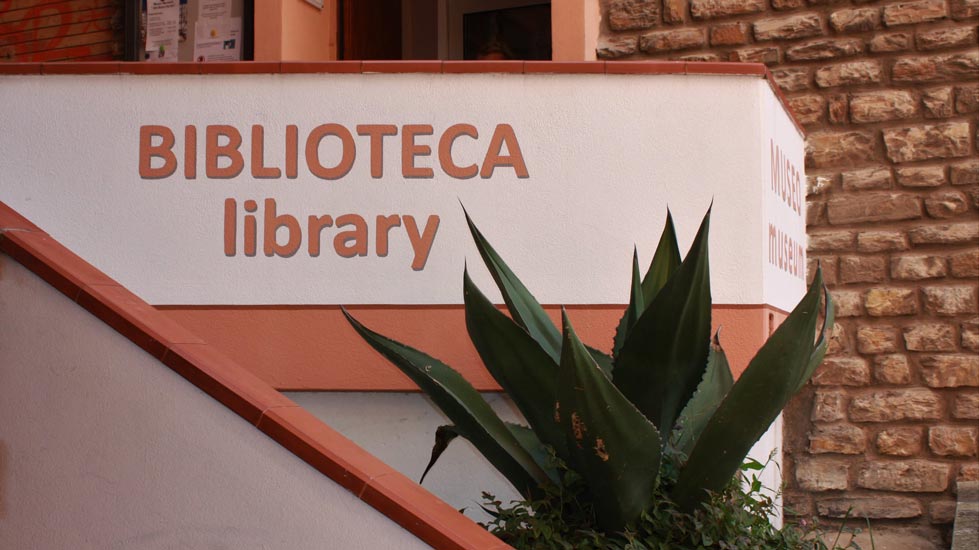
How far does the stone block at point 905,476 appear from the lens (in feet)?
17.1

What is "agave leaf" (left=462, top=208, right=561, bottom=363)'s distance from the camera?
2.93 m

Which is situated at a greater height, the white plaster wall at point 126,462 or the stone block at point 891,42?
the stone block at point 891,42

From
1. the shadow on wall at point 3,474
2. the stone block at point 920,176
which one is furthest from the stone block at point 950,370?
the shadow on wall at point 3,474

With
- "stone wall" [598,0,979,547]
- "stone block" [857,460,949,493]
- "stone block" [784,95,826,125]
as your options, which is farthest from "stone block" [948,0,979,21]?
"stone block" [857,460,949,493]

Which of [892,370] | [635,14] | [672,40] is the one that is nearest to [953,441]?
[892,370]

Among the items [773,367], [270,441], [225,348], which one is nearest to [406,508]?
[270,441]

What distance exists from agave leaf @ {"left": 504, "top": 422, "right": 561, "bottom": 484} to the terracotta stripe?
0.60 metres

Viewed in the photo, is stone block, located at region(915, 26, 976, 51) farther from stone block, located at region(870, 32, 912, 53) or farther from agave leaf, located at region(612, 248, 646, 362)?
agave leaf, located at region(612, 248, 646, 362)

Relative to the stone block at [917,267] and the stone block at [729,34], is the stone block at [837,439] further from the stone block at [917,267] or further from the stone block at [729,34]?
the stone block at [729,34]

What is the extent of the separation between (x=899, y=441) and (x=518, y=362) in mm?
3155

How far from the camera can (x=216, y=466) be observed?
2535mm

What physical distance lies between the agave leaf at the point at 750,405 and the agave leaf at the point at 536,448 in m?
0.33

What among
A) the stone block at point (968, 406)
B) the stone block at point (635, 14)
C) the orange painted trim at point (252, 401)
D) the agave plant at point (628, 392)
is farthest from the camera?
the stone block at point (635, 14)

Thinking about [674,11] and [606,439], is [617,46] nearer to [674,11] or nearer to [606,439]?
[674,11]
